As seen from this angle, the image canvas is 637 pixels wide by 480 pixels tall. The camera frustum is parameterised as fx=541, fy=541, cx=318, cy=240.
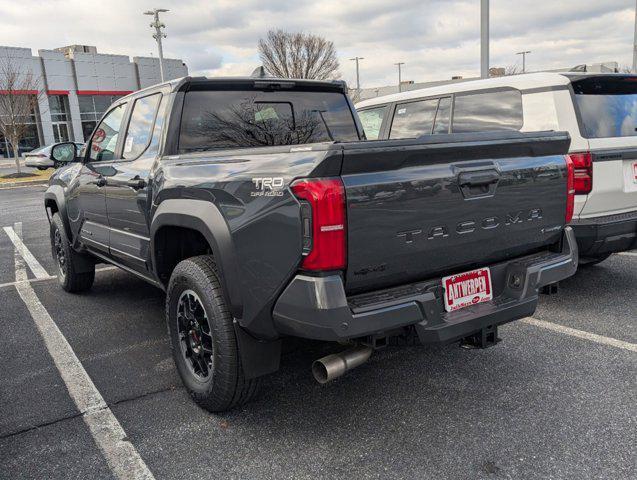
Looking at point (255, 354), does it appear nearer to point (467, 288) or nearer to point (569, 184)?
point (467, 288)

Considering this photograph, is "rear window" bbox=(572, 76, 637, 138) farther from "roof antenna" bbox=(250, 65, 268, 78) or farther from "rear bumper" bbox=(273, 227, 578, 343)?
"roof antenna" bbox=(250, 65, 268, 78)

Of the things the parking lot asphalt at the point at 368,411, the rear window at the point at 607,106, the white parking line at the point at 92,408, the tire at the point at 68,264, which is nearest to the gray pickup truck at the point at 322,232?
the parking lot asphalt at the point at 368,411

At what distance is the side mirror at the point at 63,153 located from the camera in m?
5.15

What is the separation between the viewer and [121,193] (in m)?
3.92

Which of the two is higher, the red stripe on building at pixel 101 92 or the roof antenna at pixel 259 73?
the red stripe on building at pixel 101 92

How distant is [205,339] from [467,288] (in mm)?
1464

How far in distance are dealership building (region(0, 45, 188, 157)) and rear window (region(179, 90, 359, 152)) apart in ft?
125

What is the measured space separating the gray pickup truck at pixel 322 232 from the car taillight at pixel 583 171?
1315 millimetres

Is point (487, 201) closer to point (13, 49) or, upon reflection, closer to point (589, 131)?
point (589, 131)

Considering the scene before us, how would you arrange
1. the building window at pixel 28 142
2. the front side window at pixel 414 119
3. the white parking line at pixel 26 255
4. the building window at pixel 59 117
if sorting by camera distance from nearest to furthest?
1. the front side window at pixel 414 119
2. the white parking line at pixel 26 255
3. the building window at pixel 28 142
4. the building window at pixel 59 117

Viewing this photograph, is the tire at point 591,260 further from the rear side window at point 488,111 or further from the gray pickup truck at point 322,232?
the gray pickup truck at point 322,232

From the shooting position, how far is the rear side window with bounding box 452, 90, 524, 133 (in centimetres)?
480

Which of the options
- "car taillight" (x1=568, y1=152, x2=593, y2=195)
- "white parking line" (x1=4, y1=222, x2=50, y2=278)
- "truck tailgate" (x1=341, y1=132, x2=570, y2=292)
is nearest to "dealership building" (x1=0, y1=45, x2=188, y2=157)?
"white parking line" (x1=4, y1=222, x2=50, y2=278)

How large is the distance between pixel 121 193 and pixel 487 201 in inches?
102
